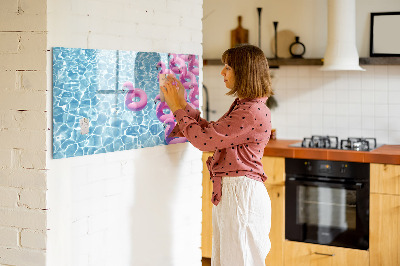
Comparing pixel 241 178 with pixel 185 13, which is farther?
pixel 185 13

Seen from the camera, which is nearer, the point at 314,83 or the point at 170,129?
the point at 170,129

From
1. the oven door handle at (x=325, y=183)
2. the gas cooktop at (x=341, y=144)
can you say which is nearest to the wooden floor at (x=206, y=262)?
the oven door handle at (x=325, y=183)

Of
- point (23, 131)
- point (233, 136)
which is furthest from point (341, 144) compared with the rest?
point (23, 131)

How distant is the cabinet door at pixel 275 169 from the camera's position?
4438mm

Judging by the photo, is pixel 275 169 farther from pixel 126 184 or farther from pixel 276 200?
pixel 126 184

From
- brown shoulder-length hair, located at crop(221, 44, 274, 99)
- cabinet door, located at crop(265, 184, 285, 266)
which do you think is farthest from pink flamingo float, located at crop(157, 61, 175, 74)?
cabinet door, located at crop(265, 184, 285, 266)

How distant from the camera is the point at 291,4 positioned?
503cm

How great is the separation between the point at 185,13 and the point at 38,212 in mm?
1323

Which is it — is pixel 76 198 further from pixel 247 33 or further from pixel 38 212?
pixel 247 33

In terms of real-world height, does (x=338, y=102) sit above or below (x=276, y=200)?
above

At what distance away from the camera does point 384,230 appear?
4.12 m

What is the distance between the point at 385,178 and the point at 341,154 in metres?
0.34

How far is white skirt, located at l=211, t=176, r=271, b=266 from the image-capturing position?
2824 mm

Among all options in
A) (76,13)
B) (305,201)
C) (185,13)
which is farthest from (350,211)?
(76,13)
